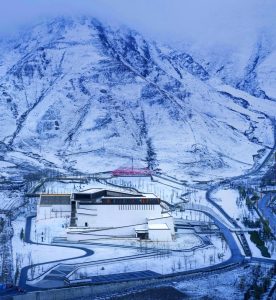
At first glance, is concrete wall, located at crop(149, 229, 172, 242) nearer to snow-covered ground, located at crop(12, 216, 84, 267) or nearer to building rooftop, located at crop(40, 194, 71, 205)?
snow-covered ground, located at crop(12, 216, 84, 267)

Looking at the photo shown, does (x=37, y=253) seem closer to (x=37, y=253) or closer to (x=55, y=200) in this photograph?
(x=37, y=253)

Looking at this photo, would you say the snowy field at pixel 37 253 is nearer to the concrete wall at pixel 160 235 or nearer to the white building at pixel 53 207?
the concrete wall at pixel 160 235

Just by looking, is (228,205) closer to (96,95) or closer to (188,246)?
(188,246)

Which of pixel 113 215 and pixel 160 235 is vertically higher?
pixel 113 215

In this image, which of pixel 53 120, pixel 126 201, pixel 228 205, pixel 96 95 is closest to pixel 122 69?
pixel 96 95

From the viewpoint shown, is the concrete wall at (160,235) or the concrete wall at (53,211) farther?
the concrete wall at (53,211)

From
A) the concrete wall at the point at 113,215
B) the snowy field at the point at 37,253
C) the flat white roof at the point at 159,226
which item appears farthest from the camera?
the concrete wall at the point at 113,215

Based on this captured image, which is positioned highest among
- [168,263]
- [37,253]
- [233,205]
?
[233,205]

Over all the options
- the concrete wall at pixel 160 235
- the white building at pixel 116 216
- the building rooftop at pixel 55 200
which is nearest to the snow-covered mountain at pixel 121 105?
the building rooftop at pixel 55 200

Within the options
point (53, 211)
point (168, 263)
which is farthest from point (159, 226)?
point (53, 211)
